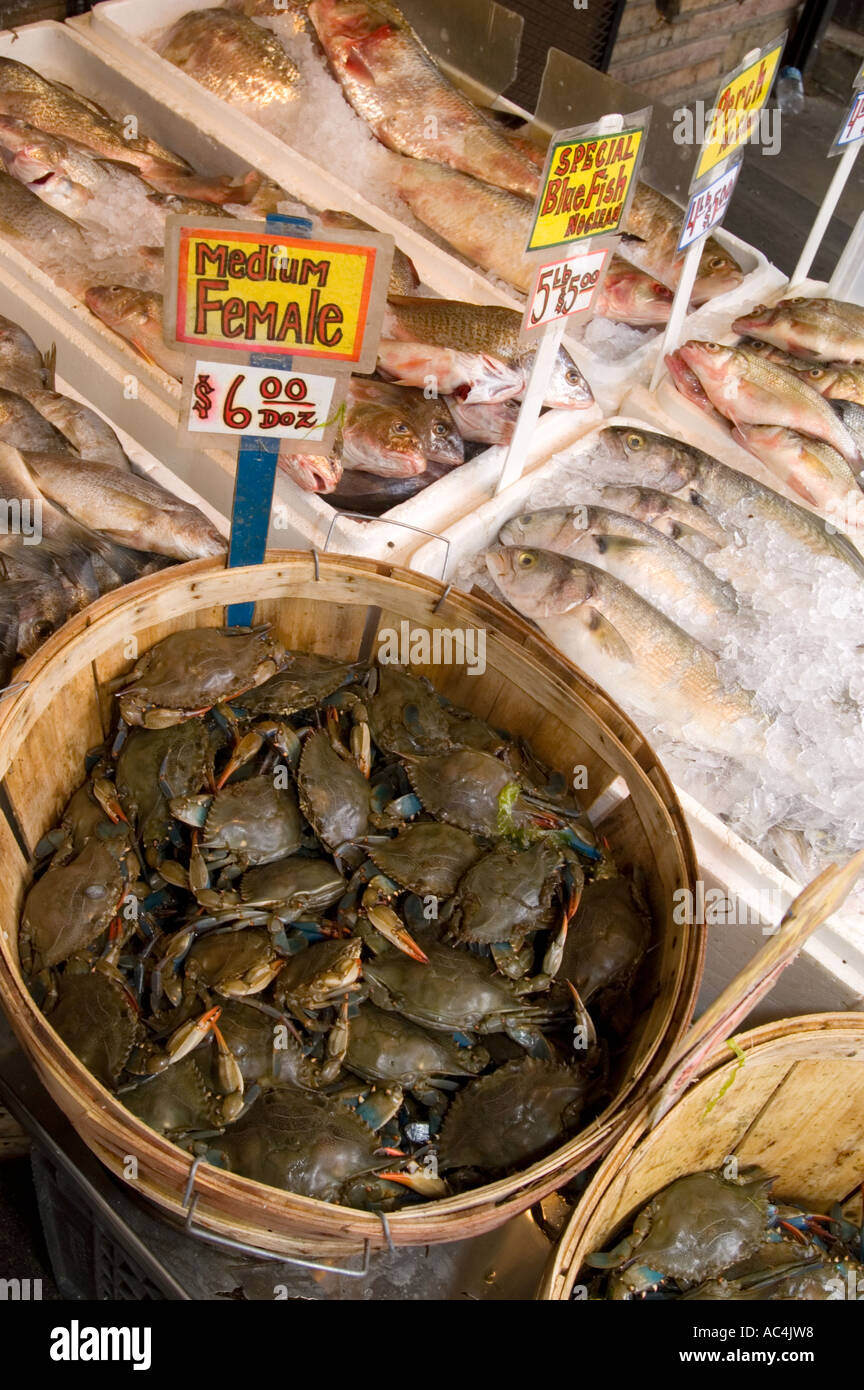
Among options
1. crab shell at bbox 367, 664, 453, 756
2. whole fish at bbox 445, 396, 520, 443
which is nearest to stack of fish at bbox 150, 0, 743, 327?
whole fish at bbox 445, 396, 520, 443

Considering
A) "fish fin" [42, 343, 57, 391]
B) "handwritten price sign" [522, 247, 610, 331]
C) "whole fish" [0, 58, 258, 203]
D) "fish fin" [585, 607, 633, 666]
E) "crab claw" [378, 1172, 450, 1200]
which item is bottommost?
"crab claw" [378, 1172, 450, 1200]

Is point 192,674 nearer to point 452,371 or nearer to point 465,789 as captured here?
point 465,789

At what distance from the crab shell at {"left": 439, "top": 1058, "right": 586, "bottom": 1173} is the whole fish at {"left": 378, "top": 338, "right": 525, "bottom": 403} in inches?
77.9

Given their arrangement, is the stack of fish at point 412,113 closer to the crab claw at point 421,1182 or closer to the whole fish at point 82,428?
the whole fish at point 82,428

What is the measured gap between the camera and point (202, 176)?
3.81 meters

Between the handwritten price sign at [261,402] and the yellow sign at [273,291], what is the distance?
0.05 meters

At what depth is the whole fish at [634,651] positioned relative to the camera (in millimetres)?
2684

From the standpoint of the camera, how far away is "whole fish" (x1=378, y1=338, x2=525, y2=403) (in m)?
3.16

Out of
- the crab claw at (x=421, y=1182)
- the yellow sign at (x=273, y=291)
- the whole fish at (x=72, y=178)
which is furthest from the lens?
the whole fish at (x=72, y=178)

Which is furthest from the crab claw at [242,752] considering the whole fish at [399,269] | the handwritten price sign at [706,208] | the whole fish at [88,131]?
the whole fish at [88,131]

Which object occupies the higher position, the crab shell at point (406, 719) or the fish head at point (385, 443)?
the fish head at point (385, 443)

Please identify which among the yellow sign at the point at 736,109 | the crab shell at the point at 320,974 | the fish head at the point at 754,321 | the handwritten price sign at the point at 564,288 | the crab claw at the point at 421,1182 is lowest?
the crab claw at the point at 421,1182

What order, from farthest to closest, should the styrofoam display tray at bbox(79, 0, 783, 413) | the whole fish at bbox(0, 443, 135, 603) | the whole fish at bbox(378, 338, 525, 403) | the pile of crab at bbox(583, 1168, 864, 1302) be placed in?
the styrofoam display tray at bbox(79, 0, 783, 413) → the whole fish at bbox(378, 338, 525, 403) → the whole fish at bbox(0, 443, 135, 603) → the pile of crab at bbox(583, 1168, 864, 1302)

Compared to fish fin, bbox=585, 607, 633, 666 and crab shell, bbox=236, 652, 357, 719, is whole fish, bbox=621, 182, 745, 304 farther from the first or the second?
crab shell, bbox=236, 652, 357, 719
